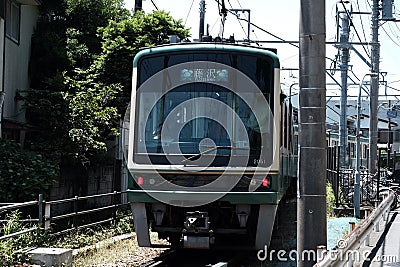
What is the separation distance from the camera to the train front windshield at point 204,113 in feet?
31.9

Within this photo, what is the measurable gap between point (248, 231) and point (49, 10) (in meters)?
11.8

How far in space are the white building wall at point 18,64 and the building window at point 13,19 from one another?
0.69 ft

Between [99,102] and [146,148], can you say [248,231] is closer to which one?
[146,148]

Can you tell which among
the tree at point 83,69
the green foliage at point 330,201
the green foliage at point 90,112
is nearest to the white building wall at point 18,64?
the tree at point 83,69

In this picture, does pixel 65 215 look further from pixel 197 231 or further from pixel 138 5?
pixel 138 5

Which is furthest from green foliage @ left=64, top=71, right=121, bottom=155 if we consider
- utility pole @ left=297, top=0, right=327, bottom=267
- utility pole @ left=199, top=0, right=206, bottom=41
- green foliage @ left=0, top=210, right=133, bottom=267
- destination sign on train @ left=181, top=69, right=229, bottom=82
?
utility pole @ left=297, top=0, right=327, bottom=267

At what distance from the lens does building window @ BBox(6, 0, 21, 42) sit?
16.0 metres

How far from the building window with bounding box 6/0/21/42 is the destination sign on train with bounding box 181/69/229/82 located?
768cm

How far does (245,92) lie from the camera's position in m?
9.91

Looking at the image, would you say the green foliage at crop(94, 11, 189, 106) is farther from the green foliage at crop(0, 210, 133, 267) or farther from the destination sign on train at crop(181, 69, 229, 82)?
the destination sign on train at crop(181, 69, 229, 82)

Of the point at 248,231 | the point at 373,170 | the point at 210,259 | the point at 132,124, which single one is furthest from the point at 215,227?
the point at 373,170

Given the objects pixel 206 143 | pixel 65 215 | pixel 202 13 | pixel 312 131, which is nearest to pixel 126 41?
pixel 202 13

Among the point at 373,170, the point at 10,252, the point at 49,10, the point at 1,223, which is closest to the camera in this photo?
the point at 10,252

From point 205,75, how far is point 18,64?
8617 millimetres
